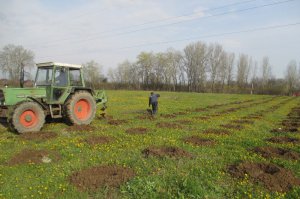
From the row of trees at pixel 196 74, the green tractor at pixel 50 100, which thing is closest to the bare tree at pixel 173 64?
the row of trees at pixel 196 74

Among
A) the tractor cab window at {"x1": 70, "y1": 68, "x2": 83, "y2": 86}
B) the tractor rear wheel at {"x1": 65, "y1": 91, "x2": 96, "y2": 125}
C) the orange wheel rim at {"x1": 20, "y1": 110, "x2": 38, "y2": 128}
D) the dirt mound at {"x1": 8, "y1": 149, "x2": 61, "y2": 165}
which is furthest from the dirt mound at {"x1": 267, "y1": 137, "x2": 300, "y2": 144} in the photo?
the orange wheel rim at {"x1": 20, "y1": 110, "x2": 38, "y2": 128}

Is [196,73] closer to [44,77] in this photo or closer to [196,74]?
[196,74]

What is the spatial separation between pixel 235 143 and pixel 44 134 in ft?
25.0

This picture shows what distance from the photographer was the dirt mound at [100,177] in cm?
647

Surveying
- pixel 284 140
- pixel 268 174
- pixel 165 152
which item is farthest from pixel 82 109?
pixel 268 174

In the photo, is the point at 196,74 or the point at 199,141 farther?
the point at 196,74

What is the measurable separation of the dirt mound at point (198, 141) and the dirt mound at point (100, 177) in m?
4.08

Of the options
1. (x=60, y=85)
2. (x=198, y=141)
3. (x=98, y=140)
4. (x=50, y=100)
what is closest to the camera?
(x=98, y=140)

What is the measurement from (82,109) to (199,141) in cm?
648

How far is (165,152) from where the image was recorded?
9.09m

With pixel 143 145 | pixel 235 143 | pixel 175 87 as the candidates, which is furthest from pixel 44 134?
pixel 175 87

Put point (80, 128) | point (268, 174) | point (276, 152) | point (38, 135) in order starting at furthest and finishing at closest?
point (80, 128)
point (38, 135)
point (276, 152)
point (268, 174)

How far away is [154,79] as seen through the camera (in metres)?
110

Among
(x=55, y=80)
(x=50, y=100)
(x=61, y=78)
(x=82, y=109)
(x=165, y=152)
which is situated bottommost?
(x=165, y=152)
